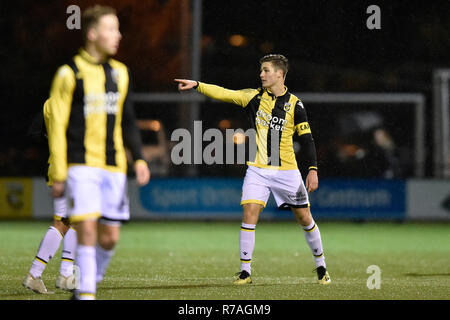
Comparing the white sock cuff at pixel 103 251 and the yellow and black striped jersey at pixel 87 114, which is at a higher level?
the yellow and black striped jersey at pixel 87 114

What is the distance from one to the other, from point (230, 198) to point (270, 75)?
10.0m

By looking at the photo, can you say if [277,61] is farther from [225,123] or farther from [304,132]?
[225,123]

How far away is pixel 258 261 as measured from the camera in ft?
39.1

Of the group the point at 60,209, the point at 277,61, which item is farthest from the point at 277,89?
the point at 60,209

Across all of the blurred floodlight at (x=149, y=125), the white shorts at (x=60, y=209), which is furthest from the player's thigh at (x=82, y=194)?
the blurred floodlight at (x=149, y=125)

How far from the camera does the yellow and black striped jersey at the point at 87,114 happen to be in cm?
640

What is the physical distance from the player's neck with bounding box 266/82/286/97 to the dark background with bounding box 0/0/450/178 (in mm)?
12365

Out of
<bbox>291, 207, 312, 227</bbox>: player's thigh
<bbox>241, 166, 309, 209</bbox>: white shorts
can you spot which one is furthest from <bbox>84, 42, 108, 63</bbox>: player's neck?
<bbox>291, 207, 312, 227</bbox>: player's thigh

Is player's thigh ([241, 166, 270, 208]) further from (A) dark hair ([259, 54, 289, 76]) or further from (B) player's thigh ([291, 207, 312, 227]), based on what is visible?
(A) dark hair ([259, 54, 289, 76])

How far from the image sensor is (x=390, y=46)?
31.4 meters

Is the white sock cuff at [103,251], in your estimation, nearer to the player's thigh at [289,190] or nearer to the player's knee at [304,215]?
the player's thigh at [289,190]

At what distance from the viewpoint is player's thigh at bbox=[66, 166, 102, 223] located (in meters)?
6.44

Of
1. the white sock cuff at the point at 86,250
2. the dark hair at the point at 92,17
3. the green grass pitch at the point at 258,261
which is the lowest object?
the green grass pitch at the point at 258,261

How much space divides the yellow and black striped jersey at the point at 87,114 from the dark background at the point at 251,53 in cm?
1504
